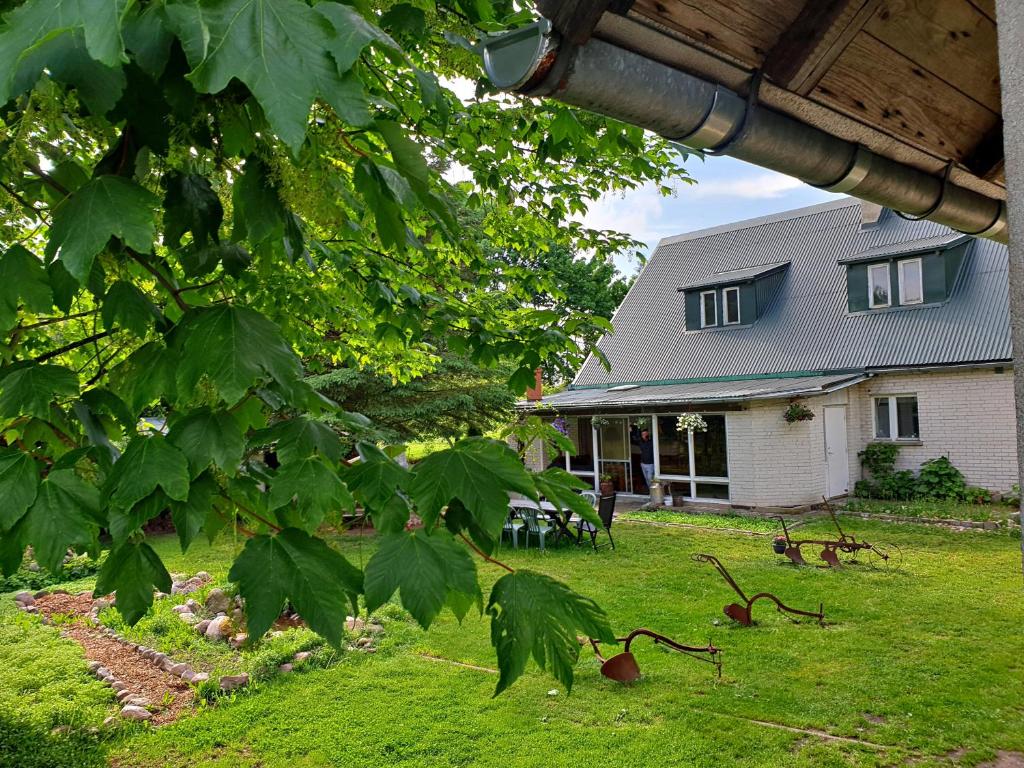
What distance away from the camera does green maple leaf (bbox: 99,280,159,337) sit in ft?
5.00

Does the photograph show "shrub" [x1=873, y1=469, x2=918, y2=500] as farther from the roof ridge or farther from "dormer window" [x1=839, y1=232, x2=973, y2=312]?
the roof ridge

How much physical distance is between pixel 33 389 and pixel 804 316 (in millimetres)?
19113

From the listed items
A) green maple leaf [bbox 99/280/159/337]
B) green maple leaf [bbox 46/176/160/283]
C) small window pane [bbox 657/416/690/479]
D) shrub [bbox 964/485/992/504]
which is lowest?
shrub [bbox 964/485/992/504]

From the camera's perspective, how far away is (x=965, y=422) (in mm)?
14836

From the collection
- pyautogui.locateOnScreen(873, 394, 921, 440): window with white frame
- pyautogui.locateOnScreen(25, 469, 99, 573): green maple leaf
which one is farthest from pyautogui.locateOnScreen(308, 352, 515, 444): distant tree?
pyautogui.locateOnScreen(25, 469, 99, 573): green maple leaf

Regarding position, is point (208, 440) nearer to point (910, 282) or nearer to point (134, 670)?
point (134, 670)

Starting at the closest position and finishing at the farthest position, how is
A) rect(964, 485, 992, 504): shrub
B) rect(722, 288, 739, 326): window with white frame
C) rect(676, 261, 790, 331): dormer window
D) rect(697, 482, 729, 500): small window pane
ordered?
rect(964, 485, 992, 504): shrub < rect(697, 482, 729, 500): small window pane < rect(676, 261, 790, 331): dormer window < rect(722, 288, 739, 326): window with white frame

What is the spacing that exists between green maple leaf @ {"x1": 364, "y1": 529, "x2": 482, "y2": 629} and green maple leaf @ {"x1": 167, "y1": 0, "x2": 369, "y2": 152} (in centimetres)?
76

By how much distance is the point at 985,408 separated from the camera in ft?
47.9

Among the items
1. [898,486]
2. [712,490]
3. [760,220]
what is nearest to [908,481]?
[898,486]

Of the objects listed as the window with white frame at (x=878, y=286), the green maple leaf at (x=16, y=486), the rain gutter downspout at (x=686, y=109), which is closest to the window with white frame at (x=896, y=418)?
the window with white frame at (x=878, y=286)

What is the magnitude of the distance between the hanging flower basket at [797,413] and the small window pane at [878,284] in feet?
15.1

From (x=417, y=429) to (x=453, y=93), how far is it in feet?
37.0

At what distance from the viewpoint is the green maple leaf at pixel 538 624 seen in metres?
1.29
